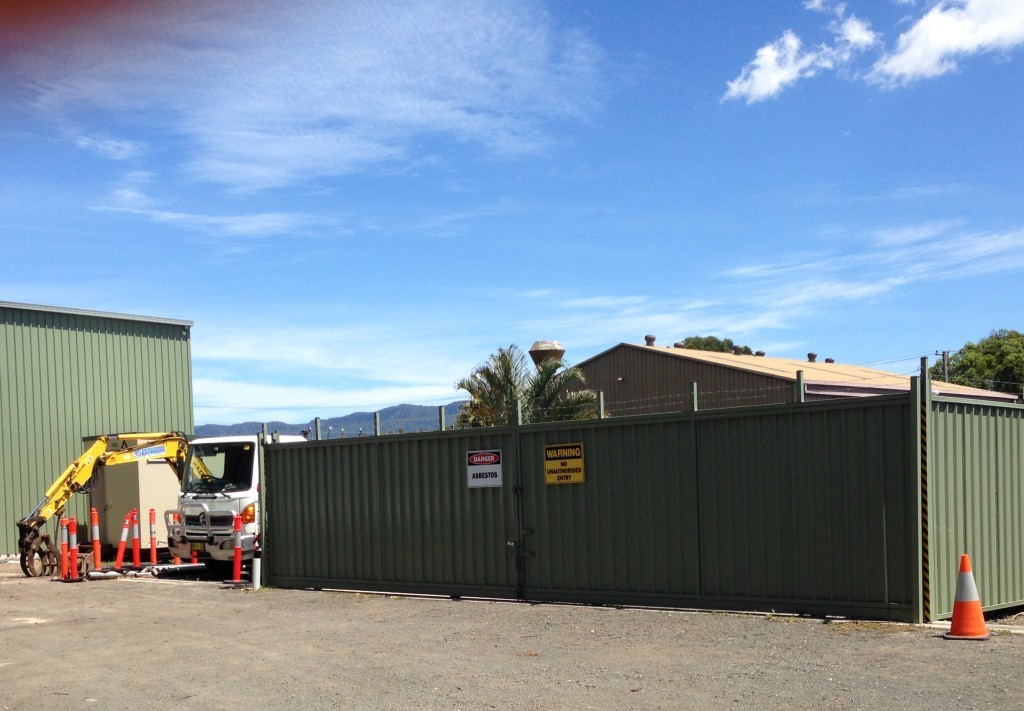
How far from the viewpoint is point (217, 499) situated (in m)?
19.7

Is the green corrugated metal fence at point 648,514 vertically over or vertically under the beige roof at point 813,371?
under

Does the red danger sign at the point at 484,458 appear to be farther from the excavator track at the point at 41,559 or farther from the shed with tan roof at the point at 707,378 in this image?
the shed with tan roof at the point at 707,378

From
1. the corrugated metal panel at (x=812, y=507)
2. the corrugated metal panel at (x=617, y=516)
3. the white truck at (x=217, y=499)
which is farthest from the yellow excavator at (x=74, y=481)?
the corrugated metal panel at (x=812, y=507)

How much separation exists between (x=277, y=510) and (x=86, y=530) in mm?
11771

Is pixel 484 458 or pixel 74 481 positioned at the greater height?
pixel 484 458

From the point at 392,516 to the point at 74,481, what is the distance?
9219mm

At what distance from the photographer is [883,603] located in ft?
36.2

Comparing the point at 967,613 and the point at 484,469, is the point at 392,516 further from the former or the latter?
the point at 967,613

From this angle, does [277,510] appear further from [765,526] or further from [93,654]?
[765,526]

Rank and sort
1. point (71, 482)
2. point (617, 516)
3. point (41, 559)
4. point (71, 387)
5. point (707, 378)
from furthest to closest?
point (707, 378), point (71, 387), point (71, 482), point (41, 559), point (617, 516)

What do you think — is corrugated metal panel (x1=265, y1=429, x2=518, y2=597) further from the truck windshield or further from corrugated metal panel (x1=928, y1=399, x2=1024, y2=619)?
corrugated metal panel (x1=928, y1=399, x2=1024, y2=619)

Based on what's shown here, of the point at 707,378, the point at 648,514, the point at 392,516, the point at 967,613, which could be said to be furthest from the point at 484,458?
the point at 707,378

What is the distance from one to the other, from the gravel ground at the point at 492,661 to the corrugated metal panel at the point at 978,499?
3.29 ft

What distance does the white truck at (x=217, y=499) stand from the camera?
1953cm
